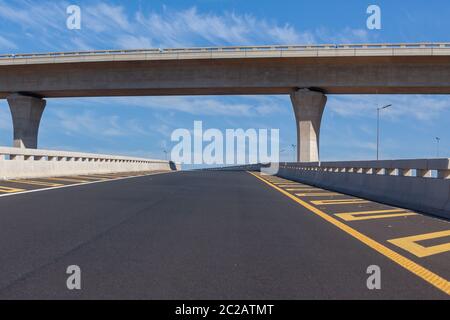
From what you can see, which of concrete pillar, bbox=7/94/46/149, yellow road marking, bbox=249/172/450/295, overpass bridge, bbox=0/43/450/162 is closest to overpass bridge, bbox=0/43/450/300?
yellow road marking, bbox=249/172/450/295

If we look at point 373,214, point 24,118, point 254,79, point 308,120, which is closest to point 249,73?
point 254,79

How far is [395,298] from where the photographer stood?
4684 mm

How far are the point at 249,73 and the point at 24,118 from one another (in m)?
24.1

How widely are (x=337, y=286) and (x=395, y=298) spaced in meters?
0.57

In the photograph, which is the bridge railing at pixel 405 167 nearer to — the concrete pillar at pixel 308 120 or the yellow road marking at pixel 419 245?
the yellow road marking at pixel 419 245

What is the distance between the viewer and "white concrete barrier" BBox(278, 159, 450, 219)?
11.8m

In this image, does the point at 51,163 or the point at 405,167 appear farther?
the point at 51,163

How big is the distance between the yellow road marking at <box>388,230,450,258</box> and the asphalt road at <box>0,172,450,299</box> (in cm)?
24

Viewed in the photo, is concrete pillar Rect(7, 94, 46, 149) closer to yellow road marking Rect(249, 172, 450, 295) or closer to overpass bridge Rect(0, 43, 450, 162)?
overpass bridge Rect(0, 43, 450, 162)

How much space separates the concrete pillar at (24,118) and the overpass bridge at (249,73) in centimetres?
17

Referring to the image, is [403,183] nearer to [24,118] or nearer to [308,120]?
[308,120]

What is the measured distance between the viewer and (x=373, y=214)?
11.8 meters

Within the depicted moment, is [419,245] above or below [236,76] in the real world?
below

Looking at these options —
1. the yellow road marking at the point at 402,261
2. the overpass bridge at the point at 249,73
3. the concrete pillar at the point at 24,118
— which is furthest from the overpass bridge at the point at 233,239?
the concrete pillar at the point at 24,118
